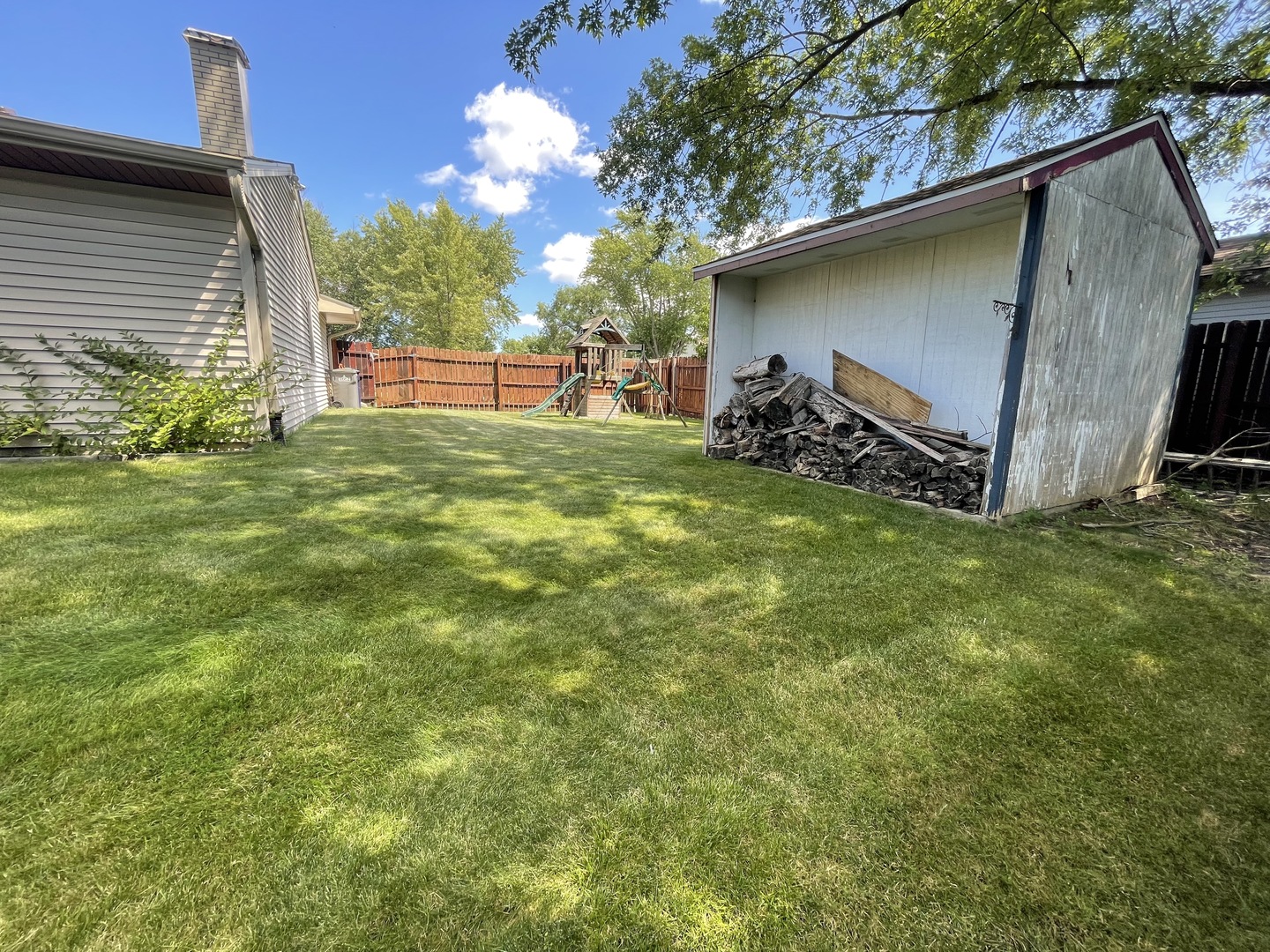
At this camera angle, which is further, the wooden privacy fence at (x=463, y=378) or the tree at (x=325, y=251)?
the tree at (x=325, y=251)

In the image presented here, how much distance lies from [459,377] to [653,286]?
15237mm

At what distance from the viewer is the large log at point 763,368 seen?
252 inches

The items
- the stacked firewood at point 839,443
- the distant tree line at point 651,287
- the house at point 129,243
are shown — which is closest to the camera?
the stacked firewood at point 839,443

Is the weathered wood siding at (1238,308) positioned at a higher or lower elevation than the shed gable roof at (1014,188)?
lower

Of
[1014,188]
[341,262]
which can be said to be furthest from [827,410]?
[341,262]

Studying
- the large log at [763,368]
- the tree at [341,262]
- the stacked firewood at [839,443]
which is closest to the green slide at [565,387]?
the stacked firewood at [839,443]

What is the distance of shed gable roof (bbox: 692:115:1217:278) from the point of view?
3.60 metres

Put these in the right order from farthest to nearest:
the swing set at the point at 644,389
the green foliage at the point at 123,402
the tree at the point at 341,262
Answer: the tree at the point at 341,262, the swing set at the point at 644,389, the green foliage at the point at 123,402

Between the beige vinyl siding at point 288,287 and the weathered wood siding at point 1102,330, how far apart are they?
24.1ft

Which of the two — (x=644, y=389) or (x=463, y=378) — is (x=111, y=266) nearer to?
(x=644, y=389)

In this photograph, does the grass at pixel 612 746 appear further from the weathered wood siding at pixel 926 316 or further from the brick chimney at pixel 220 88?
the brick chimney at pixel 220 88

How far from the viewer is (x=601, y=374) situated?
13648 millimetres

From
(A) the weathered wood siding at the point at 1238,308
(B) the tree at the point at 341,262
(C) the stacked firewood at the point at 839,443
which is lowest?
(C) the stacked firewood at the point at 839,443

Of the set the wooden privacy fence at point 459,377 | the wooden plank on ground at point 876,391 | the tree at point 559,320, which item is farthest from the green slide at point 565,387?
the tree at point 559,320
